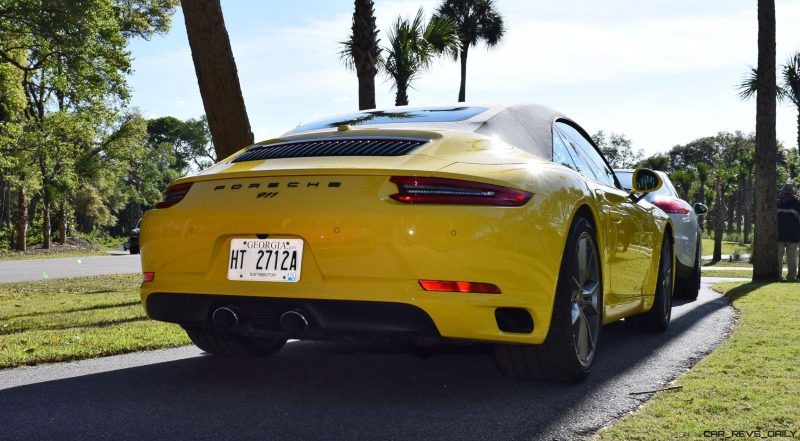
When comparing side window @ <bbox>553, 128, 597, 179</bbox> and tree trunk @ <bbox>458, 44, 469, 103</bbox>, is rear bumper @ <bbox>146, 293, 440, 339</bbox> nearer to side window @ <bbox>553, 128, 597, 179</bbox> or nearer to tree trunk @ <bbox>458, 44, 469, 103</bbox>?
side window @ <bbox>553, 128, 597, 179</bbox>

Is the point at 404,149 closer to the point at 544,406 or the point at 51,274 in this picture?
the point at 544,406

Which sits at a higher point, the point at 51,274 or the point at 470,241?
the point at 470,241

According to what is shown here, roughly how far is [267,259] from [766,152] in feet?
47.5

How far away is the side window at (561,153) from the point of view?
14.4 feet

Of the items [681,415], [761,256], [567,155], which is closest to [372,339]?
[681,415]

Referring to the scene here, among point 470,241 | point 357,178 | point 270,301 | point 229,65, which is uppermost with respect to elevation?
point 229,65

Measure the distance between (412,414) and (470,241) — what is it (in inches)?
32.5

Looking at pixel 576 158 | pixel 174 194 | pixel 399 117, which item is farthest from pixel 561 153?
pixel 174 194

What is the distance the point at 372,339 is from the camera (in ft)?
11.9

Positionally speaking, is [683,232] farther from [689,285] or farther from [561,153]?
[561,153]

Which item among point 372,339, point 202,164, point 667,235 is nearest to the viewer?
point 372,339

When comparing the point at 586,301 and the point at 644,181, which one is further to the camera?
the point at 644,181

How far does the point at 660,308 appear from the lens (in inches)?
248

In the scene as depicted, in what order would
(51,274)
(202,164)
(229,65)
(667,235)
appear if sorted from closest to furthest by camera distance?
(667,235) < (229,65) < (51,274) < (202,164)
